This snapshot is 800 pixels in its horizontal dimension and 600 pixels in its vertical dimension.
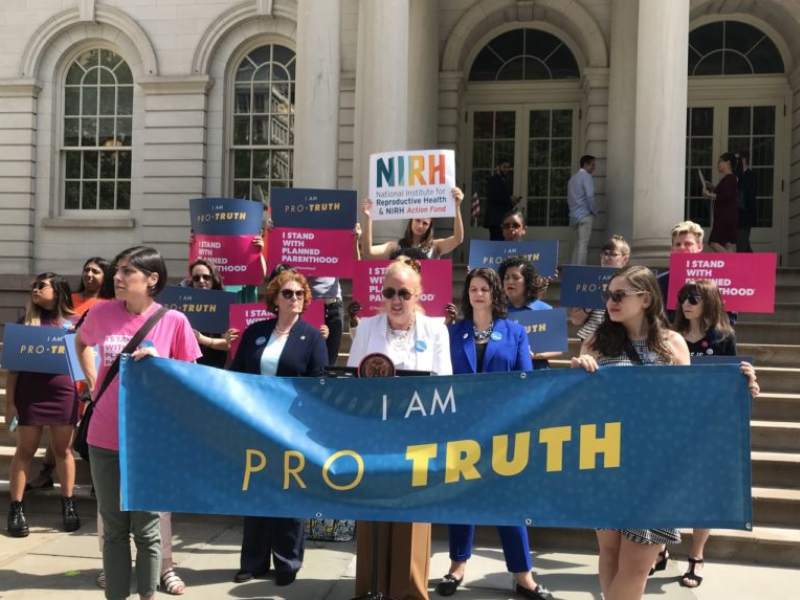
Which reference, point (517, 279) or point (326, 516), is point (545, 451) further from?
point (517, 279)

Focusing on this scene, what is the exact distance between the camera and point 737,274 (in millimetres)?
6566

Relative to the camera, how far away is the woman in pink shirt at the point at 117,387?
4184 millimetres

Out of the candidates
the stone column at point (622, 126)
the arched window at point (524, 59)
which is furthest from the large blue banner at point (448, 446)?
the arched window at point (524, 59)

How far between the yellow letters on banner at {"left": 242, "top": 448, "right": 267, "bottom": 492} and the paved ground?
54.1 inches

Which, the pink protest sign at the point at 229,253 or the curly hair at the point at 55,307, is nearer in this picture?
the curly hair at the point at 55,307

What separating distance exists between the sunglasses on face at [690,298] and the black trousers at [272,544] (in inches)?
117

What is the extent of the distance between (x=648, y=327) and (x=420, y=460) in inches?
49.8

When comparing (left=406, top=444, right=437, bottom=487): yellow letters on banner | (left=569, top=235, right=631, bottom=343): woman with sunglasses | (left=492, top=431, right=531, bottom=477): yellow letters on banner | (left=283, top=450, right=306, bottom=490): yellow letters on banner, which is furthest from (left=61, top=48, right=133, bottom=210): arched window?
(left=492, top=431, right=531, bottom=477): yellow letters on banner

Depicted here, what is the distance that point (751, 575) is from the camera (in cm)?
553

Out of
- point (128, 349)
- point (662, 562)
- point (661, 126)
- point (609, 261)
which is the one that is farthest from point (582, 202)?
point (128, 349)

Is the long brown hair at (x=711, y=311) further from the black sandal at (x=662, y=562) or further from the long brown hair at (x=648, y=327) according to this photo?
the long brown hair at (x=648, y=327)

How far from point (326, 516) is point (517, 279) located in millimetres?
2728

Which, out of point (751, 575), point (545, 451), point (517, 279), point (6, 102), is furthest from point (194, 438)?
point (6, 102)

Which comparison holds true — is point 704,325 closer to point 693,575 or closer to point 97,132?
point 693,575
